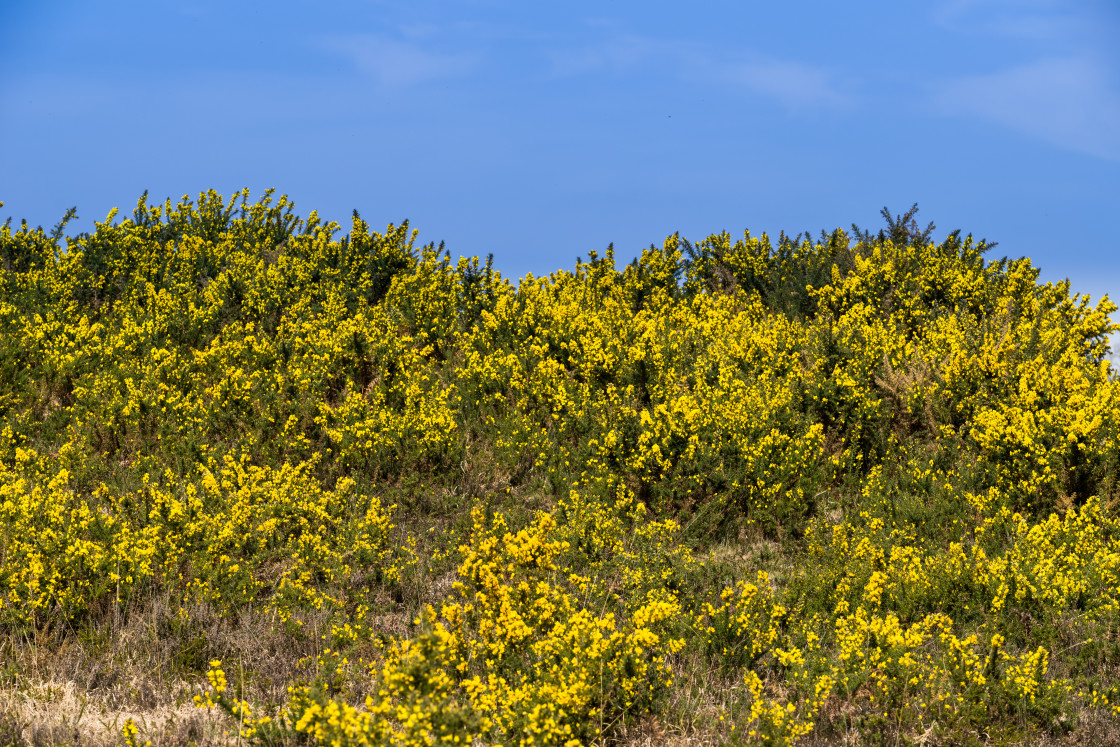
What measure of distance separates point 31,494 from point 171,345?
3.65 metres

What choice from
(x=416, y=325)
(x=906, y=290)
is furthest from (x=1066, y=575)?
(x=416, y=325)

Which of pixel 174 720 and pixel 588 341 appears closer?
pixel 174 720

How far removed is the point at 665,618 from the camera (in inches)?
184

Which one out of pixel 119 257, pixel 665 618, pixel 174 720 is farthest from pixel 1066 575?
pixel 119 257

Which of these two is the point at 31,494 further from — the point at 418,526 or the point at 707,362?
the point at 707,362

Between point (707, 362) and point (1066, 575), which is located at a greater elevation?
point (707, 362)

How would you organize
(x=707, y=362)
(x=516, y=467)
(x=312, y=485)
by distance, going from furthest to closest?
(x=707, y=362)
(x=516, y=467)
(x=312, y=485)

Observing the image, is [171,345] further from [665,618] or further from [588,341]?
[665,618]

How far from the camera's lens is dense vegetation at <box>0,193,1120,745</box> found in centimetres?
407

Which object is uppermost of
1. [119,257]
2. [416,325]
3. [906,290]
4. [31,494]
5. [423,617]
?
[906,290]

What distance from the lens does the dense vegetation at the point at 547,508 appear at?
4070 mm

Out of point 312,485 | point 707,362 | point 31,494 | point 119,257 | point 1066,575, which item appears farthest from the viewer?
point 119,257

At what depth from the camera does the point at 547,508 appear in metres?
6.68

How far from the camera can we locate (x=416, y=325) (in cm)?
973
